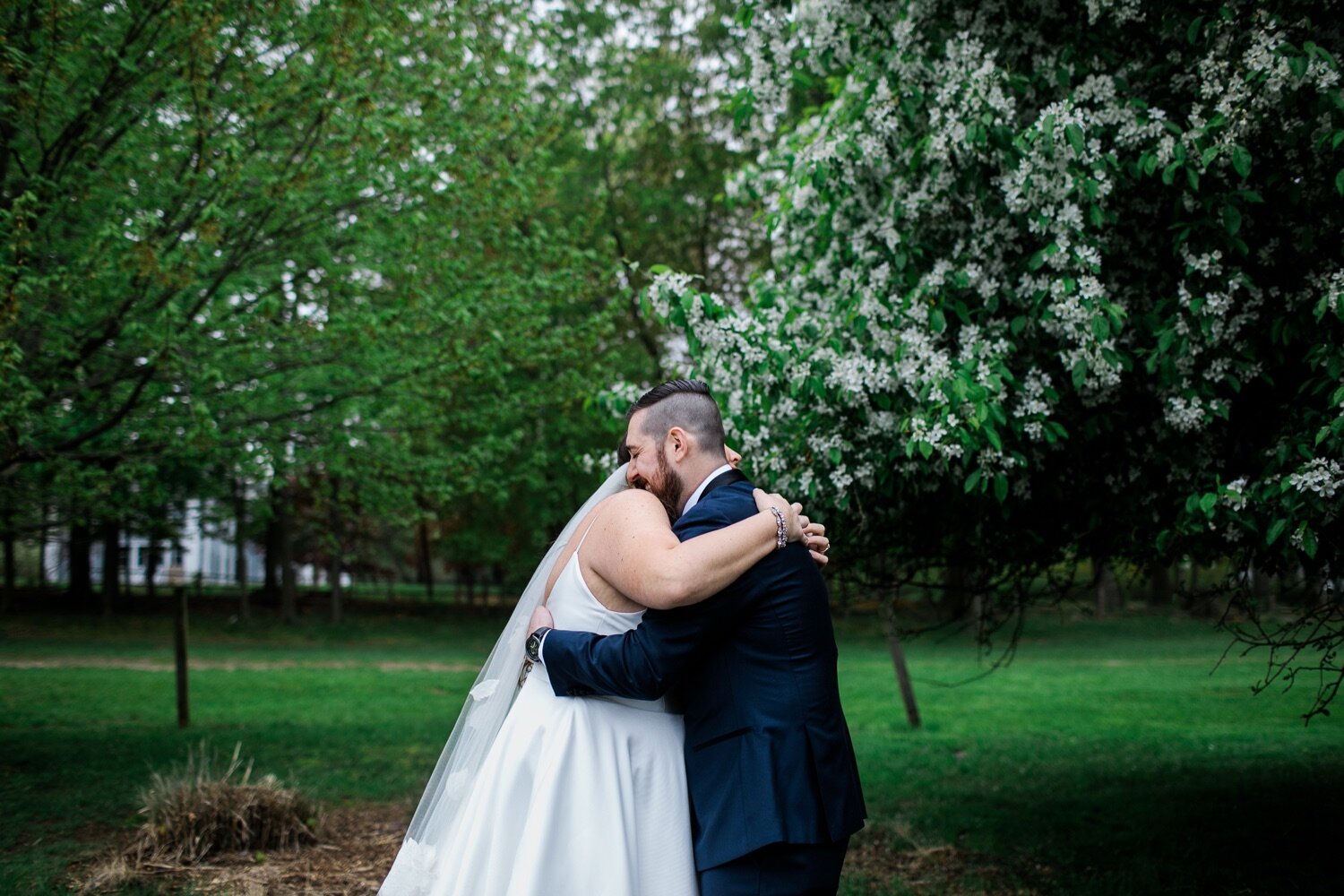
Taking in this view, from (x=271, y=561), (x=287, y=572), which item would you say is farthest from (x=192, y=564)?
(x=287, y=572)

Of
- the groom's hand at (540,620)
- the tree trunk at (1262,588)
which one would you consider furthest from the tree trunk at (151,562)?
the groom's hand at (540,620)

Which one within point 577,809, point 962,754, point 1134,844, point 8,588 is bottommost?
point 962,754

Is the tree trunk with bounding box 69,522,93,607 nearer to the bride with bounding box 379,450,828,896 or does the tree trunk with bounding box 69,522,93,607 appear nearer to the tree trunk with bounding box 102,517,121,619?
the tree trunk with bounding box 102,517,121,619

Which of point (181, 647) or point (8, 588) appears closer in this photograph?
point (181, 647)

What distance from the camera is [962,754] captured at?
481 inches

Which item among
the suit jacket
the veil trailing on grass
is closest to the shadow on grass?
the veil trailing on grass

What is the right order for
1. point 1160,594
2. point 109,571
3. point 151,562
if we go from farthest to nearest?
point 1160,594
point 151,562
point 109,571

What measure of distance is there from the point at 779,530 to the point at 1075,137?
10.7 feet

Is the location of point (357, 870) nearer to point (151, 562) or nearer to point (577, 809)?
point (577, 809)

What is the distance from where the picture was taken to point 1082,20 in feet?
20.5

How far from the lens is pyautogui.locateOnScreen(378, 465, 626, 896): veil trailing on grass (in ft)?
11.4

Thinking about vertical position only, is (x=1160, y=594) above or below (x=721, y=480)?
below

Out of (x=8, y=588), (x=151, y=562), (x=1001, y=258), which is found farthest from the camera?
(x=151, y=562)

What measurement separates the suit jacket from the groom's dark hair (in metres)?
0.24
